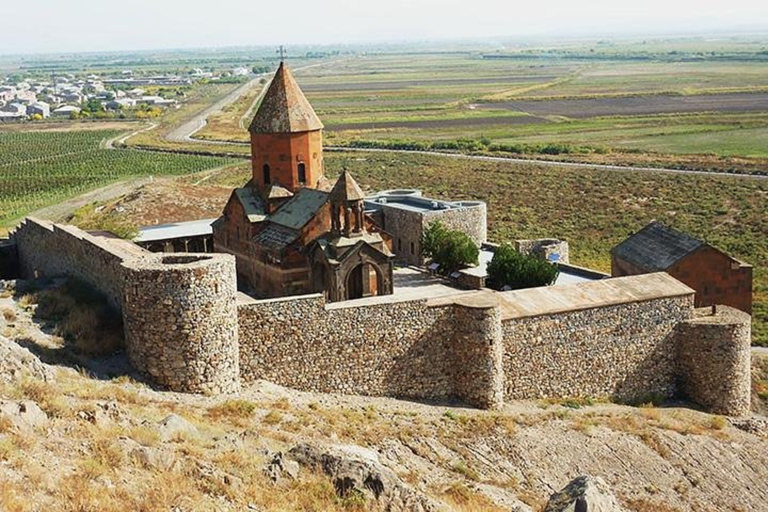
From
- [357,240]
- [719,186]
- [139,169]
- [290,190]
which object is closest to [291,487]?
[357,240]

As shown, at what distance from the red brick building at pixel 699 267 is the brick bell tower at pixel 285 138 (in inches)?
350

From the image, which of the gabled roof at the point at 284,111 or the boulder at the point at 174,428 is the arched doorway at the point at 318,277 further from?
the boulder at the point at 174,428

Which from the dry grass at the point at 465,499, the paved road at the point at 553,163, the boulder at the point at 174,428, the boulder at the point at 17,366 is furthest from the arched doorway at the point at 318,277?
the paved road at the point at 553,163

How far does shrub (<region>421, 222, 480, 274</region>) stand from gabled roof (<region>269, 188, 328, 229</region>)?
4123 millimetres

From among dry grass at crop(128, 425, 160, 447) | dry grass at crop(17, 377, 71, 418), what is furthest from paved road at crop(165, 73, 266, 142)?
dry grass at crop(128, 425, 160, 447)

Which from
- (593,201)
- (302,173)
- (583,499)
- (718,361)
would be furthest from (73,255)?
(593,201)

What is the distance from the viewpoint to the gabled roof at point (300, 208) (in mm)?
23016

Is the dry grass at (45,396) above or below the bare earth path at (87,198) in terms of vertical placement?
above

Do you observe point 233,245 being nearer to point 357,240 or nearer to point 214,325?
point 357,240

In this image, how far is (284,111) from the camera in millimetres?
24719

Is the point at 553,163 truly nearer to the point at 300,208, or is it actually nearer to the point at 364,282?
the point at 300,208

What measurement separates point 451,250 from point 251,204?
18.4 feet

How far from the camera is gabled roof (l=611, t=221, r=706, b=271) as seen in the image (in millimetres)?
22422

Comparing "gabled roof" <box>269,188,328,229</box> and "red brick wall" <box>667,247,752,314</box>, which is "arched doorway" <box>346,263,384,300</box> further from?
"red brick wall" <box>667,247,752,314</box>
